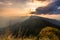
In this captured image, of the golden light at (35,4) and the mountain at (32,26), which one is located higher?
the golden light at (35,4)

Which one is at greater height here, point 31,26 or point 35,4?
point 35,4

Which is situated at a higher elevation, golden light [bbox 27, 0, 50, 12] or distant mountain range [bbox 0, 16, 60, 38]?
golden light [bbox 27, 0, 50, 12]

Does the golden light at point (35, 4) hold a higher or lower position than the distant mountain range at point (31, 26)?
higher

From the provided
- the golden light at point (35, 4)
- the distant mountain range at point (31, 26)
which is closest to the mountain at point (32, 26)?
the distant mountain range at point (31, 26)

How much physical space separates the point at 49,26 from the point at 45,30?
0.09 metres

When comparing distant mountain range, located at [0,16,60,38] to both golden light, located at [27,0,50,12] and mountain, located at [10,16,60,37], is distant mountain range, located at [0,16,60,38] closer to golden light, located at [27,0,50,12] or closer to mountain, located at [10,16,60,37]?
mountain, located at [10,16,60,37]

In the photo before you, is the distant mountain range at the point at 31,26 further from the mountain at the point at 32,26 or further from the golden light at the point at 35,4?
the golden light at the point at 35,4

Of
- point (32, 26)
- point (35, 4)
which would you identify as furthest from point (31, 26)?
point (35, 4)

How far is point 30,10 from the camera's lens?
6.41ft

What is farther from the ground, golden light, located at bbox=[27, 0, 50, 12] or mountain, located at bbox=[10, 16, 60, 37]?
golden light, located at bbox=[27, 0, 50, 12]

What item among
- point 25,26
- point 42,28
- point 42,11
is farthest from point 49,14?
point 25,26

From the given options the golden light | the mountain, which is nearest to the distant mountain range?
the mountain

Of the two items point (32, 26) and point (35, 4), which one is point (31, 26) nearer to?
point (32, 26)

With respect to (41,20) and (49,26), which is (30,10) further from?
(49,26)
